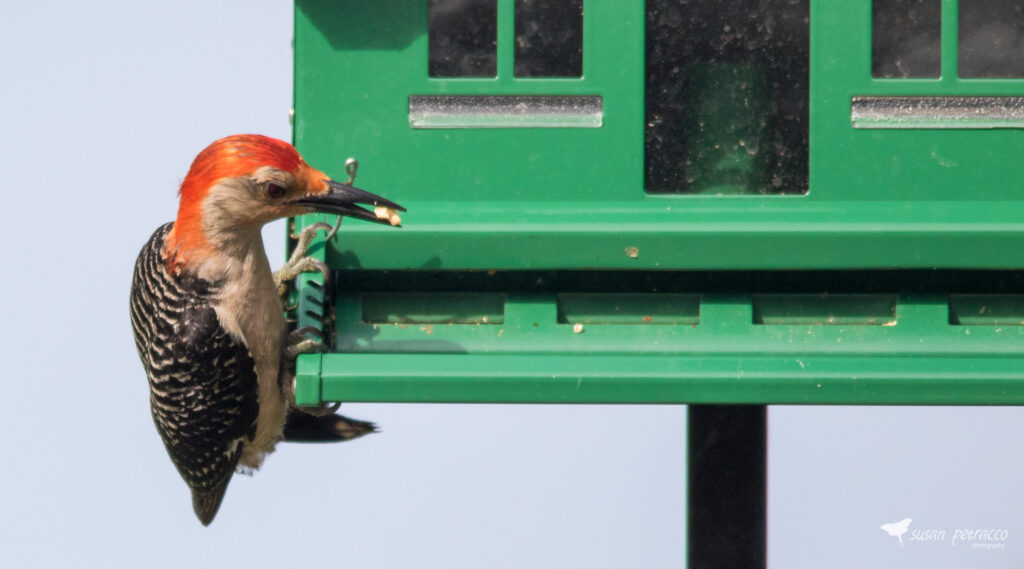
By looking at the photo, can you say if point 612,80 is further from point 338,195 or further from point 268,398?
point 268,398

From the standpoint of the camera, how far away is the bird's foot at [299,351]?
2490mm

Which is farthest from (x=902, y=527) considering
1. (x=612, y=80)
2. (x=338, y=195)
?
(x=338, y=195)

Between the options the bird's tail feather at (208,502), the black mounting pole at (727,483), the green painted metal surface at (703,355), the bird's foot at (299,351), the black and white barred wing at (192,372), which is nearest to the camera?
the green painted metal surface at (703,355)

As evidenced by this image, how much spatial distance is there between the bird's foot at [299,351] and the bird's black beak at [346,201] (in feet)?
0.87

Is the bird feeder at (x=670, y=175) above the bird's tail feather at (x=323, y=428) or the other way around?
above

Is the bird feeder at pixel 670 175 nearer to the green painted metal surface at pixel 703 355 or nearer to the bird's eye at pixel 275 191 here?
the green painted metal surface at pixel 703 355

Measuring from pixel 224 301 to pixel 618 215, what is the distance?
89cm

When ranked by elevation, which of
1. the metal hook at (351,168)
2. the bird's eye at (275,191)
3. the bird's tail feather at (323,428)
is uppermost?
the metal hook at (351,168)

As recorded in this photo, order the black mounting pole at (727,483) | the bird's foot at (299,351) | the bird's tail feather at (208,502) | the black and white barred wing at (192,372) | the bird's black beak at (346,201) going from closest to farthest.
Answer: the bird's black beak at (346,201) < the bird's foot at (299,351) < the black and white barred wing at (192,372) < the black mounting pole at (727,483) < the bird's tail feather at (208,502)

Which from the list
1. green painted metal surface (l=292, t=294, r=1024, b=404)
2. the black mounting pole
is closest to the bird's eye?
green painted metal surface (l=292, t=294, r=1024, b=404)

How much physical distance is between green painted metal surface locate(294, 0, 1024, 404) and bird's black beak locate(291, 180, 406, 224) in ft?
0.22

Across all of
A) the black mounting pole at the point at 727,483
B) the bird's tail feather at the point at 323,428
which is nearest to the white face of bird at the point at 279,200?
the bird's tail feather at the point at 323,428

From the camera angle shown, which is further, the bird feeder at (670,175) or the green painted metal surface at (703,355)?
the bird feeder at (670,175)

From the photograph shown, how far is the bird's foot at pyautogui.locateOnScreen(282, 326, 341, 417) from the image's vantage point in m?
2.49
